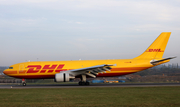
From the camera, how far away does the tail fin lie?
100 feet

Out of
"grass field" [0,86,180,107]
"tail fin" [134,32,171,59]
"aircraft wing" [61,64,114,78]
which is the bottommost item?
"grass field" [0,86,180,107]

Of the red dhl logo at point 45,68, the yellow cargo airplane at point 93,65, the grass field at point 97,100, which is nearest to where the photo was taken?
the grass field at point 97,100

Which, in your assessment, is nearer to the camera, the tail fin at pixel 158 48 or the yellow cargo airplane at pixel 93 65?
the yellow cargo airplane at pixel 93 65

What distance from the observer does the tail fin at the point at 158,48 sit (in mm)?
30609

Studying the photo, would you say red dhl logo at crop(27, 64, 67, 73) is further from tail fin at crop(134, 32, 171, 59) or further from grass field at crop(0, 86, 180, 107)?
grass field at crop(0, 86, 180, 107)

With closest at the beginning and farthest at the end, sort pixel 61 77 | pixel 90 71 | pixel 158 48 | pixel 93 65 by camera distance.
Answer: pixel 61 77
pixel 90 71
pixel 93 65
pixel 158 48

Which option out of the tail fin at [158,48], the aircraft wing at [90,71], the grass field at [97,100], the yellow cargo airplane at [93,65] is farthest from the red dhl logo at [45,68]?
the grass field at [97,100]

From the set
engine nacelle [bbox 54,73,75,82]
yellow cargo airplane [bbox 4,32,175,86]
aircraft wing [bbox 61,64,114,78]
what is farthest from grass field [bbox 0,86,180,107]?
yellow cargo airplane [bbox 4,32,175,86]

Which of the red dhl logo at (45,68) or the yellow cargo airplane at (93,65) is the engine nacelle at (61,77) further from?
the red dhl logo at (45,68)

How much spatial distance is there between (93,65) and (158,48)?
9559 millimetres

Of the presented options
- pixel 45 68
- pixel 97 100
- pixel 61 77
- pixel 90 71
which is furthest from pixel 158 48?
pixel 97 100

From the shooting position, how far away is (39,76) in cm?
3003

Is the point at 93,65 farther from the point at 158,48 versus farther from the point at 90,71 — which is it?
the point at 158,48

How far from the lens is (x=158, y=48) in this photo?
30625mm
